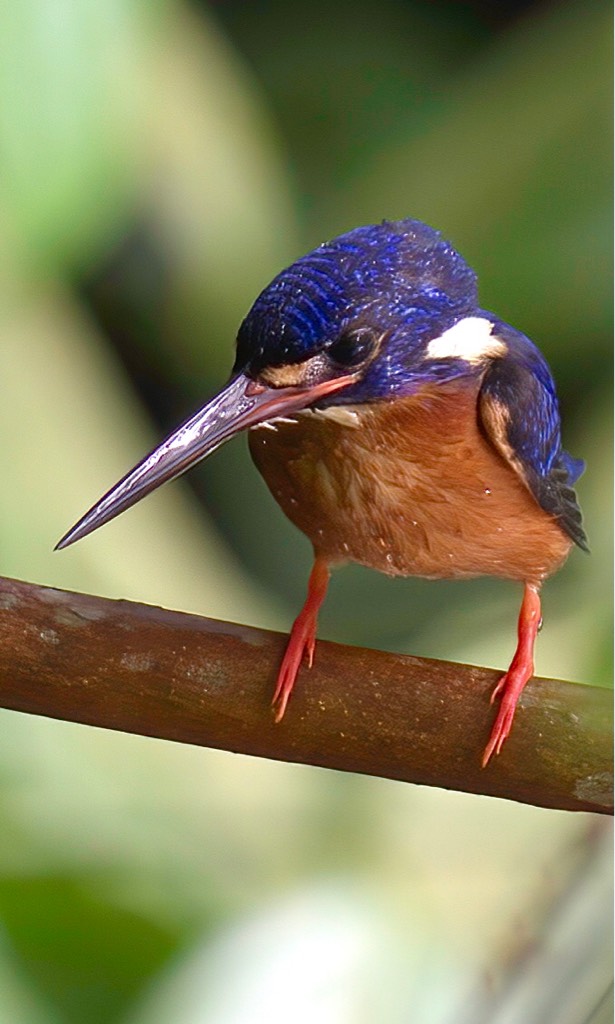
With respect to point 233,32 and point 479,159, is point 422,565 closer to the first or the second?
point 479,159

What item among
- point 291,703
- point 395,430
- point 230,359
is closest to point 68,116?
point 230,359

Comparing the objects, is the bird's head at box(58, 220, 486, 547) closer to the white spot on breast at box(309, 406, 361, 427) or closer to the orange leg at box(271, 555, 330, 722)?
the white spot on breast at box(309, 406, 361, 427)

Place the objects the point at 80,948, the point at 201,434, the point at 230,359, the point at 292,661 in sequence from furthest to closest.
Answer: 1. the point at 230,359
2. the point at 80,948
3. the point at 292,661
4. the point at 201,434

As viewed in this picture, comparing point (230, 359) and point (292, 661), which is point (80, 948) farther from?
point (230, 359)

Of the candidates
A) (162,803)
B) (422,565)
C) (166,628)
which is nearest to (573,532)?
(422,565)

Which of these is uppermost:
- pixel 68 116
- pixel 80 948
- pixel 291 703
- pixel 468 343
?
pixel 68 116

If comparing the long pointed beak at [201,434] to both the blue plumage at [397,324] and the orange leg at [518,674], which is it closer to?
the blue plumage at [397,324]

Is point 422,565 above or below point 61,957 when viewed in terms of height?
above
